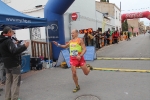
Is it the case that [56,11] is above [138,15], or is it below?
below

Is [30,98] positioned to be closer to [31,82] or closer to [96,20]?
[31,82]

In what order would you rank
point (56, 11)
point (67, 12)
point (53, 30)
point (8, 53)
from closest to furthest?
point (8, 53), point (56, 11), point (53, 30), point (67, 12)

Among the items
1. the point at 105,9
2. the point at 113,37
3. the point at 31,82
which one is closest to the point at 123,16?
the point at 105,9

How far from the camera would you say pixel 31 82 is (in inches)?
246

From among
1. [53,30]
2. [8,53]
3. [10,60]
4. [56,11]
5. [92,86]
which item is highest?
[56,11]

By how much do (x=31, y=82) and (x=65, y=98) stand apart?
212 centimetres

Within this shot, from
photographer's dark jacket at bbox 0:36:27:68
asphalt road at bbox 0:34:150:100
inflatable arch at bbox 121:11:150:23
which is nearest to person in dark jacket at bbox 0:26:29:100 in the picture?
photographer's dark jacket at bbox 0:36:27:68

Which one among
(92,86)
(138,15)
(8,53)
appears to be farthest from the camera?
(138,15)

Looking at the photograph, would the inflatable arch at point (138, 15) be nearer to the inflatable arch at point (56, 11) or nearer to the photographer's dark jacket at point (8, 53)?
the inflatable arch at point (56, 11)

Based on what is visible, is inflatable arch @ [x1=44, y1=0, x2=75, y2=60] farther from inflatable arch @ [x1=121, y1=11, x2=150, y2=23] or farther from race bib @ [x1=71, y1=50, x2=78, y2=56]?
inflatable arch @ [x1=121, y1=11, x2=150, y2=23]

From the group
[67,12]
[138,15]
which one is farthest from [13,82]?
[138,15]

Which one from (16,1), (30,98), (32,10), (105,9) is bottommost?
(30,98)

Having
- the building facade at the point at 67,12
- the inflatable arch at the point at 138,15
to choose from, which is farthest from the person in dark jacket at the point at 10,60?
the inflatable arch at the point at 138,15

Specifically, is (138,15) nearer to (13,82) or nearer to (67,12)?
(67,12)
